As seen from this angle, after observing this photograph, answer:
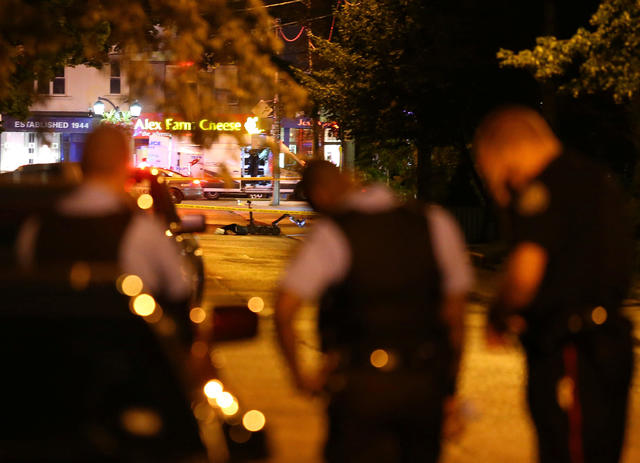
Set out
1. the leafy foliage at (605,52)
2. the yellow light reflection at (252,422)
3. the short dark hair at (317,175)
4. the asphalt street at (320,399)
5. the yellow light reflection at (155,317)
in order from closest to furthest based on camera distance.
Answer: the yellow light reflection at (155,317)
the yellow light reflection at (252,422)
the short dark hair at (317,175)
the asphalt street at (320,399)
the leafy foliage at (605,52)

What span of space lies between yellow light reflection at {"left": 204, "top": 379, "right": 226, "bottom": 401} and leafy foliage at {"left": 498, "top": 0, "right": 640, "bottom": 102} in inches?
426

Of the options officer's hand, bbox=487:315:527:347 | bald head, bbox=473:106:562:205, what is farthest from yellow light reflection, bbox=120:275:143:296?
bald head, bbox=473:106:562:205

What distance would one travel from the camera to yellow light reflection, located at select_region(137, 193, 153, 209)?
1003 centimetres

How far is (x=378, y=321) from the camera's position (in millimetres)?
3744

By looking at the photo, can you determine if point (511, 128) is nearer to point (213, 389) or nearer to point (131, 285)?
point (213, 389)

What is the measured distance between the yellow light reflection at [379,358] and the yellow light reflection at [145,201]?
6563 mm

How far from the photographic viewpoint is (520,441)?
6.90 meters

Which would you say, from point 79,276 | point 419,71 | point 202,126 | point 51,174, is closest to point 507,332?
point 79,276

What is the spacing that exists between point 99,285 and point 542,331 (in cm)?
205

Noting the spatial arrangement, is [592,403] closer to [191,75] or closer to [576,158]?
[576,158]

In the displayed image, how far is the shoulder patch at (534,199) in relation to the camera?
4.30 metres

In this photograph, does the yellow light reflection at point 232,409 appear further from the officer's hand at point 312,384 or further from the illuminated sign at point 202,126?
the illuminated sign at point 202,126

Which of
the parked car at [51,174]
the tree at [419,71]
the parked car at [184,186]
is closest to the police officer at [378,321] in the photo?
the parked car at [51,174]

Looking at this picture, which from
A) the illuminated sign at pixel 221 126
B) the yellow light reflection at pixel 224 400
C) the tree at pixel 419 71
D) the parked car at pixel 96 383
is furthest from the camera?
the tree at pixel 419 71
